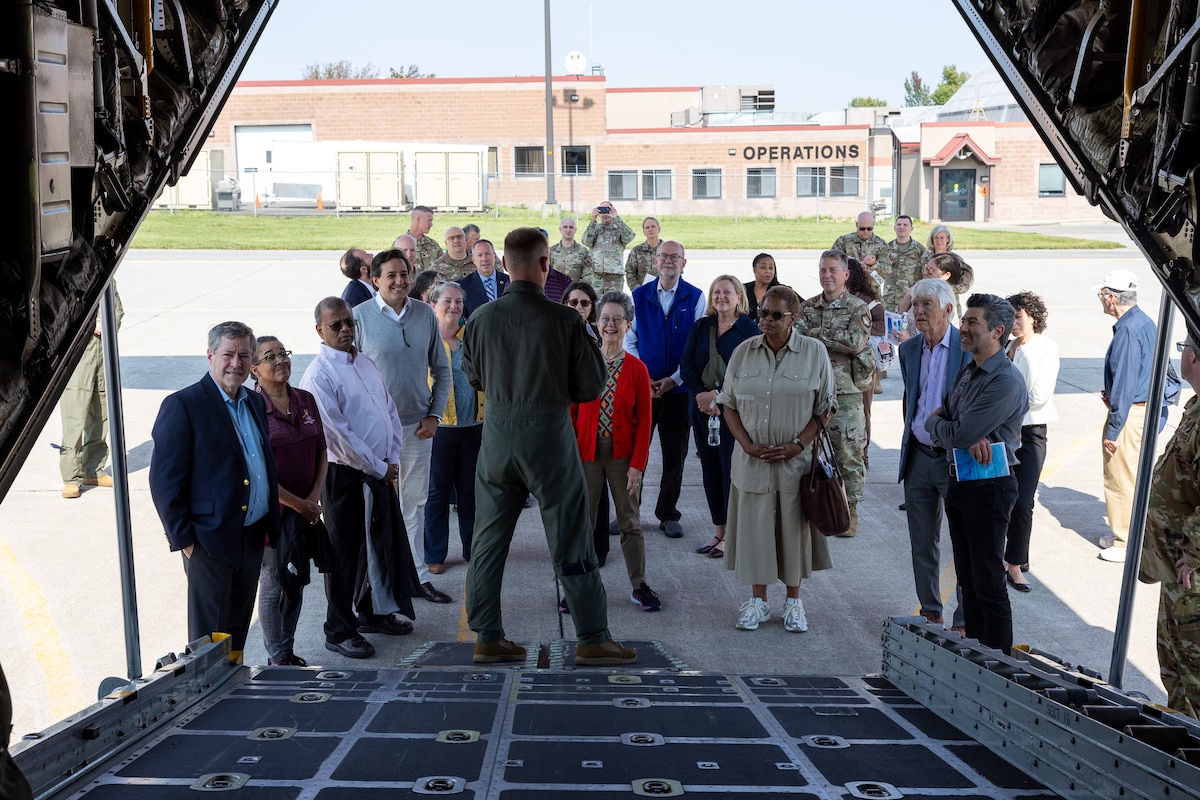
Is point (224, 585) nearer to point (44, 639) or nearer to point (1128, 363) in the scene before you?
point (44, 639)

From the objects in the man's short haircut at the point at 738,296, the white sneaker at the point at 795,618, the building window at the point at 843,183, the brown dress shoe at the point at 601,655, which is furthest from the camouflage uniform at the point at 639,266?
the building window at the point at 843,183

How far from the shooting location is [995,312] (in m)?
5.66

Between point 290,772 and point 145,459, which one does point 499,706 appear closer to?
point 290,772

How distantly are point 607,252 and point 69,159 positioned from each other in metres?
13.3

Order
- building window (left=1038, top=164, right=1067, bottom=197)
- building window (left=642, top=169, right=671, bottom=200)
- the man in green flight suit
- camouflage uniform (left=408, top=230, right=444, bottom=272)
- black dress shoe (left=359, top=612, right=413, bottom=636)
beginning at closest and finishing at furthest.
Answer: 1. the man in green flight suit
2. black dress shoe (left=359, top=612, right=413, bottom=636)
3. camouflage uniform (left=408, top=230, right=444, bottom=272)
4. building window (left=1038, top=164, right=1067, bottom=197)
5. building window (left=642, top=169, right=671, bottom=200)

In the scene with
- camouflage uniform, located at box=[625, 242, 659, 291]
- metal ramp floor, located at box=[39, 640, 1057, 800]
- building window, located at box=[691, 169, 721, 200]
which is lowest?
metal ramp floor, located at box=[39, 640, 1057, 800]

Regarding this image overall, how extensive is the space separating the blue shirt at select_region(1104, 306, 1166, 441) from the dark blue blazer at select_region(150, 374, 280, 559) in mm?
5329

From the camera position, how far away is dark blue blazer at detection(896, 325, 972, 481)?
641 cm

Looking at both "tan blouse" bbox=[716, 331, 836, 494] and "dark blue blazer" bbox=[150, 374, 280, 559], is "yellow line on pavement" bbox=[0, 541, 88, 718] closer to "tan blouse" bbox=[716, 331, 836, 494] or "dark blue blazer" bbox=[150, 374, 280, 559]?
"dark blue blazer" bbox=[150, 374, 280, 559]

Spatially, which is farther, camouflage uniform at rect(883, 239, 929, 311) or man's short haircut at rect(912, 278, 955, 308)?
camouflage uniform at rect(883, 239, 929, 311)

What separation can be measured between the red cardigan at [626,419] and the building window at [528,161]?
4650 centimetres

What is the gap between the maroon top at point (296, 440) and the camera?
221 inches

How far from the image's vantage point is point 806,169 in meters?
51.0

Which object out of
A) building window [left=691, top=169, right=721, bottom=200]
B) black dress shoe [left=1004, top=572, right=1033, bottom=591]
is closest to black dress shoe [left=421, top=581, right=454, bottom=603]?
black dress shoe [left=1004, top=572, right=1033, bottom=591]
